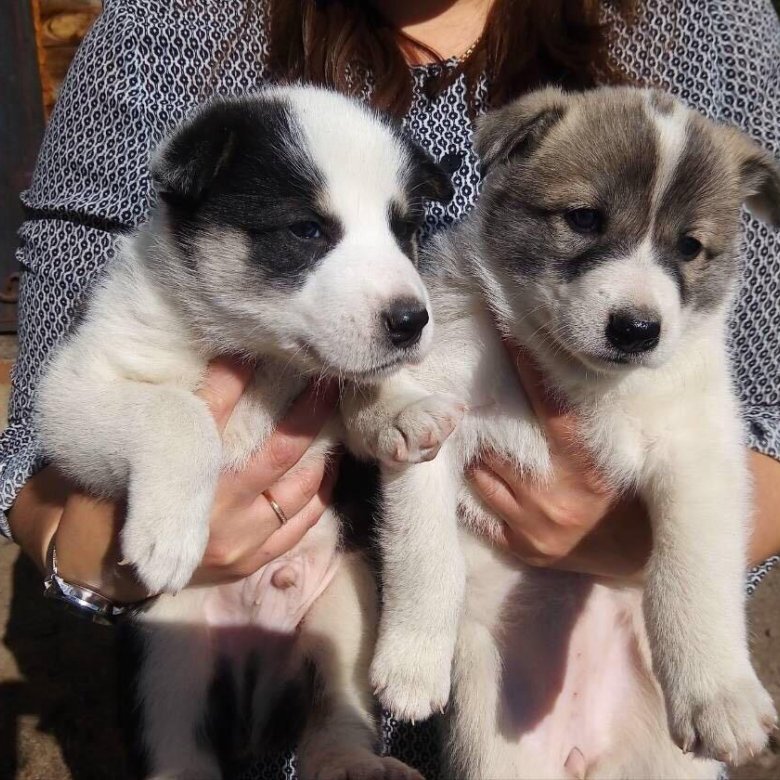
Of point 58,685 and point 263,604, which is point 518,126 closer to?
point 263,604

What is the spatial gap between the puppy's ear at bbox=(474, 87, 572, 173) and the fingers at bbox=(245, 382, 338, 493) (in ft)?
2.30

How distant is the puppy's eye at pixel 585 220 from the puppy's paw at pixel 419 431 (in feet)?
1.73

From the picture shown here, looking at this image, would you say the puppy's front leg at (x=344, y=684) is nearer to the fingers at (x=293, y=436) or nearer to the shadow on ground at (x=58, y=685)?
the fingers at (x=293, y=436)

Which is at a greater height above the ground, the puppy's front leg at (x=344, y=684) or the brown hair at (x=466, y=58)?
the brown hair at (x=466, y=58)

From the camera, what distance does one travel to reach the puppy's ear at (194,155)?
1972 mm

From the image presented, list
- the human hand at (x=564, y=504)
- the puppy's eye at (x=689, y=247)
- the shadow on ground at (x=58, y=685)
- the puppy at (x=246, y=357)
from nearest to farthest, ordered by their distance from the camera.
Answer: the puppy at (x=246, y=357) < the puppy's eye at (x=689, y=247) < the human hand at (x=564, y=504) < the shadow on ground at (x=58, y=685)

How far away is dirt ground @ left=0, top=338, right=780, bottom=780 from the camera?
3.82 metres

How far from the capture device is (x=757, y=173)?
7.30 ft

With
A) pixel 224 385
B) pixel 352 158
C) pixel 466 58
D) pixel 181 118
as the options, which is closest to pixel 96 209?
pixel 181 118

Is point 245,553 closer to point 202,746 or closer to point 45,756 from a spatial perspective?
Answer: point 202,746

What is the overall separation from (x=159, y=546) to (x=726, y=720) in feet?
4.00

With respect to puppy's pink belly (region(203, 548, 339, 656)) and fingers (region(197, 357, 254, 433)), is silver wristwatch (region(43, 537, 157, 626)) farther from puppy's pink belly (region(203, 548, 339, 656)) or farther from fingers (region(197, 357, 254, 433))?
fingers (region(197, 357, 254, 433))

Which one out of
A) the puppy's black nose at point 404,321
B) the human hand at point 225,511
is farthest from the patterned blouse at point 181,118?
the puppy's black nose at point 404,321

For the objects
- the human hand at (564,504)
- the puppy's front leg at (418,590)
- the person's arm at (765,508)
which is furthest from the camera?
the person's arm at (765,508)
